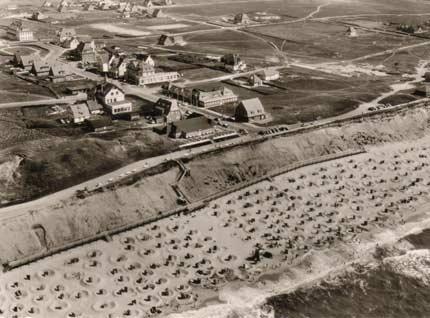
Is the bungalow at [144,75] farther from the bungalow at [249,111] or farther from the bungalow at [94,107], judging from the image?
the bungalow at [249,111]

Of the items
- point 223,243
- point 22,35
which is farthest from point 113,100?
point 22,35

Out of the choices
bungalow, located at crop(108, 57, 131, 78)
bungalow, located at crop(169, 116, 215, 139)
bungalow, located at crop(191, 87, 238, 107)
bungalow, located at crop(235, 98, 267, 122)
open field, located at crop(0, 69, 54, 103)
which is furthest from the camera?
bungalow, located at crop(108, 57, 131, 78)

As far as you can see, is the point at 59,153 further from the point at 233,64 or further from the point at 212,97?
the point at 233,64

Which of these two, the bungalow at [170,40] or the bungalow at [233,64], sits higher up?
the bungalow at [170,40]

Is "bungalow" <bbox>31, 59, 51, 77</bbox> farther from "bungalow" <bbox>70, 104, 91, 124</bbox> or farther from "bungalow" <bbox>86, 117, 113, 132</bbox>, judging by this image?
"bungalow" <bbox>86, 117, 113, 132</bbox>

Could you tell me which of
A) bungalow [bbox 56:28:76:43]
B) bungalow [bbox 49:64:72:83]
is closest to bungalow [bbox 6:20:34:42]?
bungalow [bbox 56:28:76:43]

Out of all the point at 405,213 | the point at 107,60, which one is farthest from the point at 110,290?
the point at 107,60

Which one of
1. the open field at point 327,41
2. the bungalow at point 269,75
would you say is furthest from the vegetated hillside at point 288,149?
the open field at point 327,41
